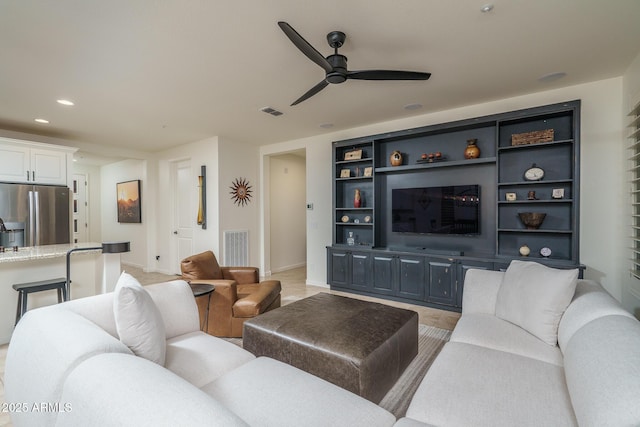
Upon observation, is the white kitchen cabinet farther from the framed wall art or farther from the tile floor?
the tile floor

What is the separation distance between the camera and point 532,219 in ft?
11.3

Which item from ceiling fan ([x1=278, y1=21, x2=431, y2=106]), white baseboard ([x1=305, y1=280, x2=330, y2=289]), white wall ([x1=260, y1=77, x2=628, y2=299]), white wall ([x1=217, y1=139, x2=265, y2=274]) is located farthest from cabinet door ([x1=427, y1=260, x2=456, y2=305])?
white wall ([x1=217, y1=139, x2=265, y2=274])

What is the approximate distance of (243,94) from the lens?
11.3 ft

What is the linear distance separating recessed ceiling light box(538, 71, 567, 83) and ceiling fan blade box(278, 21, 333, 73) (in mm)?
2425

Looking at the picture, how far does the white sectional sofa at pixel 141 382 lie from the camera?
0.84m

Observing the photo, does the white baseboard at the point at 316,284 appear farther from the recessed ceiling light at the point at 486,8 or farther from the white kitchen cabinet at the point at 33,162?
the white kitchen cabinet at the point at 33,162

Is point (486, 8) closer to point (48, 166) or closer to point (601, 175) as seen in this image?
point (601, 175)

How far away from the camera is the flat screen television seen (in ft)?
12.9

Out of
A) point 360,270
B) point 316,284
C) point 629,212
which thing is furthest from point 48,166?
point 629,212

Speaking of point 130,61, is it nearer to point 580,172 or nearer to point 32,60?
point 32,60

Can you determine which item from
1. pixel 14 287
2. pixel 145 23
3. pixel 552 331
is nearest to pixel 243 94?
pixel 145 23

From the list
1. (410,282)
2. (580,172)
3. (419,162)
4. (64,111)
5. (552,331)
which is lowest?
(410,282)

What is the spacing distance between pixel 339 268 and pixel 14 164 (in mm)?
4959

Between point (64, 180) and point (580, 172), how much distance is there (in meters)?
7.11
